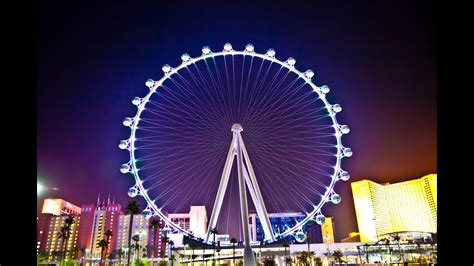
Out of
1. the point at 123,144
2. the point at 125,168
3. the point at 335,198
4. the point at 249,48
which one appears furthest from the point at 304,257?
the point at 249,48

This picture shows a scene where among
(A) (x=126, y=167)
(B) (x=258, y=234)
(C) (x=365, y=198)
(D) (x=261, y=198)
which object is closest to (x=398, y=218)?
(C) (x=365, y=198)

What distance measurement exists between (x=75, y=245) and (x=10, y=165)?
393 ft

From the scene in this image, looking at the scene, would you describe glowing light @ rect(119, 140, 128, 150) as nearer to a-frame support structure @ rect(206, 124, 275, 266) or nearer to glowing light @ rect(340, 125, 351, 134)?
a-frame support structure @ rect(206, 124, 275, 266)

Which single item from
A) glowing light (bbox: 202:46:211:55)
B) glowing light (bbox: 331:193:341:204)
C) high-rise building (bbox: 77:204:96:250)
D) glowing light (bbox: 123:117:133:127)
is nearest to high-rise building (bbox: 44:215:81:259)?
high-rise building (bbox: 77:204:96:250)

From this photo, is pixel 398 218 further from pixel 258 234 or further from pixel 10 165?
pixel 10 165

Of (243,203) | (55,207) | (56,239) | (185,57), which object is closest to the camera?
(243,203)

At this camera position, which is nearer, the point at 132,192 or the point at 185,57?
the point at 132,192

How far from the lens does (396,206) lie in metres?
96.2

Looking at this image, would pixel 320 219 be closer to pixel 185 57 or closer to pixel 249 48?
pixel 249 48

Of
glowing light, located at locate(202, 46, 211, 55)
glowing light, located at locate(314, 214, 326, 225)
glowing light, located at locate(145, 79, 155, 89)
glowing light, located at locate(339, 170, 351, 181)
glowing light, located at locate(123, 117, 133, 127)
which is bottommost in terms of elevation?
glowing light, located at locate(314, 214, 326, 225)

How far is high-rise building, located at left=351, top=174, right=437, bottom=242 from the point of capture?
290 ft

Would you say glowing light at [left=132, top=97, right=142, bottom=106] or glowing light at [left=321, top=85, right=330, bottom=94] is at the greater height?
glowing light at [left=321, top=85, right=330, bottom=94]

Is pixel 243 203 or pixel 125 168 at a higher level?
pixel 125 168

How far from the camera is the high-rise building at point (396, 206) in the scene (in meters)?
88.4
